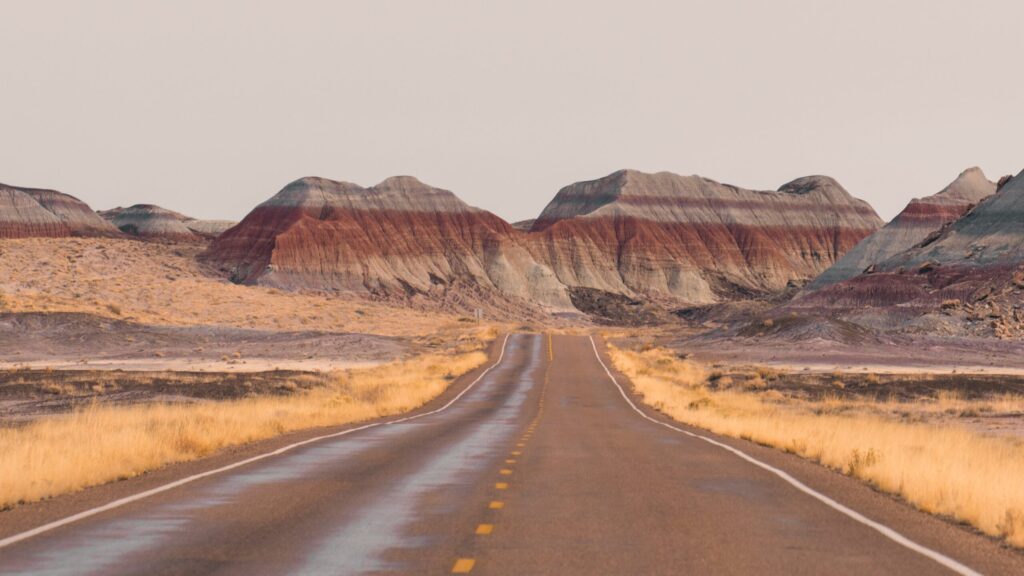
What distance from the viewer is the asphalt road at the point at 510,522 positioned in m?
9.61

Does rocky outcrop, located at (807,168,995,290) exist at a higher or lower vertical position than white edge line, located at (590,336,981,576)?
higher

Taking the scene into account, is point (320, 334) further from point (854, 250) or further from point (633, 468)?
point (854, 250)

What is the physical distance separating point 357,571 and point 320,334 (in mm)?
85549

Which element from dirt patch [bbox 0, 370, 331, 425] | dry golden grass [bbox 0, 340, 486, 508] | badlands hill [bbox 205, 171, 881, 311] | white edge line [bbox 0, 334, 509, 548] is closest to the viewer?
white edge line [bbox 0, 334, 509, 548]

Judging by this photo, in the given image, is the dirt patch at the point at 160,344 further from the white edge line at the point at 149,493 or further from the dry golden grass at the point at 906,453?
the white edge line at the point at 149,493

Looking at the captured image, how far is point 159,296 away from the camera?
115562mm

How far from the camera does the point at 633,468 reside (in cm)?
1778

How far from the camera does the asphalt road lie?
9.61 metres

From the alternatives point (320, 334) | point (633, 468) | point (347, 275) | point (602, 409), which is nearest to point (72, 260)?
point (347, 275)

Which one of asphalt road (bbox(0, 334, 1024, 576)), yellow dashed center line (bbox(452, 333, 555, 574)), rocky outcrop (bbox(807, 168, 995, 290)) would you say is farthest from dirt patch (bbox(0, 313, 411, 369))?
rocky outcrop (bbox(807, 168, 995, 290))

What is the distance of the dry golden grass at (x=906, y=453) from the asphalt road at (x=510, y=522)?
0.45 metres

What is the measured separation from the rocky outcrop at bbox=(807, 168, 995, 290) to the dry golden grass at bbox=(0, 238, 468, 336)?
56.2 meters

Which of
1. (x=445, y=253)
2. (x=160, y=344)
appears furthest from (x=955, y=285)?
(x=445, y=253)

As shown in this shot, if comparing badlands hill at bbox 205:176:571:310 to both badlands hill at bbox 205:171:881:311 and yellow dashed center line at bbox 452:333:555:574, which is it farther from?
yellow dashed center line at bbox 452:333:555:574
